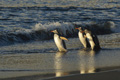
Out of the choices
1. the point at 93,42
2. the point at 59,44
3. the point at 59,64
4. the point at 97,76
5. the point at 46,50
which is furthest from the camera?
the point at 93,42

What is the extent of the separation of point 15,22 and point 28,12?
482 centimetres

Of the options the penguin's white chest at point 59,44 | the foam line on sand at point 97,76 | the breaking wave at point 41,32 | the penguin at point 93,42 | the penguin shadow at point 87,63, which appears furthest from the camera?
the breaking wave at point 41,32

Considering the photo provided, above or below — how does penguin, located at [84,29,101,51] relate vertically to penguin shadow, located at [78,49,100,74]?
above

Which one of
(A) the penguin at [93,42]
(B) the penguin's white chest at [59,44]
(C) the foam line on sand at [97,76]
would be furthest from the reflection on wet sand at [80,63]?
(A) the penguin at [93,42]

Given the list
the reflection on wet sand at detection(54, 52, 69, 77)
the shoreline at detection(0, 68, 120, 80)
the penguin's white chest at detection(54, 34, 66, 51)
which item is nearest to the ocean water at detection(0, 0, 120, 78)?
the reflection on wet sand at detection(54, 52, 69, 77)

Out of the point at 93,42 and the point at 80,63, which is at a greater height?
the point at 93,42

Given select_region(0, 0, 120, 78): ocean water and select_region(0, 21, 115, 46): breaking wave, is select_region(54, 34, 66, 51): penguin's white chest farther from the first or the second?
select_region(0, 21, 115, 46): breaking wave

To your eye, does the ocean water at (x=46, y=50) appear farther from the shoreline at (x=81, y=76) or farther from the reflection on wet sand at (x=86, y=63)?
the shoreline at (x=81, y=76)

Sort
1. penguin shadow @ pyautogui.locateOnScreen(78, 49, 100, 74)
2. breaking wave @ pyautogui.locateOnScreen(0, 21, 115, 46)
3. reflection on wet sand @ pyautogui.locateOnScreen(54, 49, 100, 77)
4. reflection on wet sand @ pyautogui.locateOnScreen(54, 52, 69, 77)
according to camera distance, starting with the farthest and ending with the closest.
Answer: breaking wave @ pyautogui.locateOnScreen(0, 21, 115, 46)
penguin shadow @ pyautogui.locateOnScreen(78, 49, 100, 74)
reflection on wet sand @ pyautogui.locateOnScreen(54, 49, 100, 77)
reflection on wet sand @ pyautogui.locateOnScreen(54, 52, 69, 77)

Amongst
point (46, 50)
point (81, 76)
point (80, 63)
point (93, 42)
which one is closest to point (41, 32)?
point (93, 42)

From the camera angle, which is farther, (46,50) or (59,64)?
(46,50)

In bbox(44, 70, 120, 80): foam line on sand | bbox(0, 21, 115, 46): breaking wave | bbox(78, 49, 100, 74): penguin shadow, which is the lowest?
bbox(44, 70, 120, 80): foam line on sand

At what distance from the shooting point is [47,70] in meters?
6.84

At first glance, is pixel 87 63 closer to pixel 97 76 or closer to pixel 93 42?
pixel 97 76
